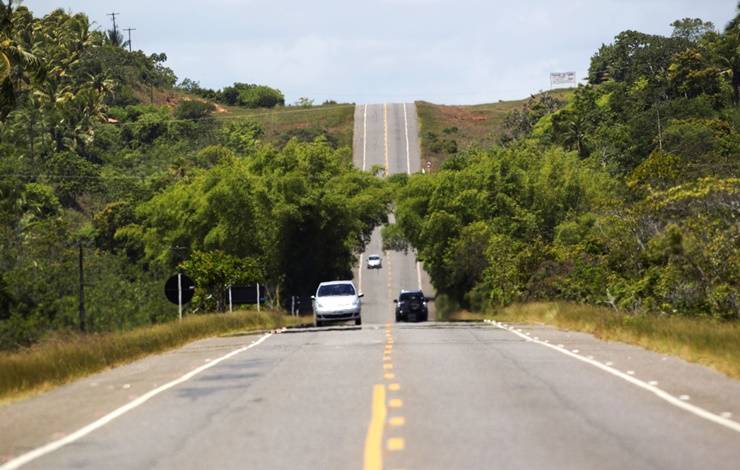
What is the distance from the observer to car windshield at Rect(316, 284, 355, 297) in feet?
170

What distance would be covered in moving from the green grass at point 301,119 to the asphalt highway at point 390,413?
125759mm

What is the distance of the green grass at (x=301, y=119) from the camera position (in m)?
158

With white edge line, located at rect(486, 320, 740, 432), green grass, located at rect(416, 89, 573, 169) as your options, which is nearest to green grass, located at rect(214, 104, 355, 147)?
green grass, located at rect(416, 89, 573, 169)

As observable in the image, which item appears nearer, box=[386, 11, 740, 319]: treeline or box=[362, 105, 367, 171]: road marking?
box=[386, 11, 740, 319]: treeline

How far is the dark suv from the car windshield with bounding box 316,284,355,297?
47.5ft

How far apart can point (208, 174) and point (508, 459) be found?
72.6 m

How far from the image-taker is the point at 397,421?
49.3ft

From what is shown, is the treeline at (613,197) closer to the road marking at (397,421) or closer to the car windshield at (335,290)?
the car windshield at (335,290)

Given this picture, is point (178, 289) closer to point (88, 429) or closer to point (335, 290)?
point (335, 290)

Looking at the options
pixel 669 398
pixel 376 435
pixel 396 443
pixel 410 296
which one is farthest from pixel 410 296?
pixel 396 443

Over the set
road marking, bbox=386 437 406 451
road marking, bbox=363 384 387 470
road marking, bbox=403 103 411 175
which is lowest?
road marking, bbox=386 437 406 451

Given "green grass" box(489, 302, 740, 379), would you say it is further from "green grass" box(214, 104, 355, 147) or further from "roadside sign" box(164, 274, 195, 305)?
"green grass" box(214, 104, 355, 147)

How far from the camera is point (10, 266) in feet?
217

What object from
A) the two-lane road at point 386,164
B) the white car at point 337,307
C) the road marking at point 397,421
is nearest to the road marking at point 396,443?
the road marking at point 397,421
